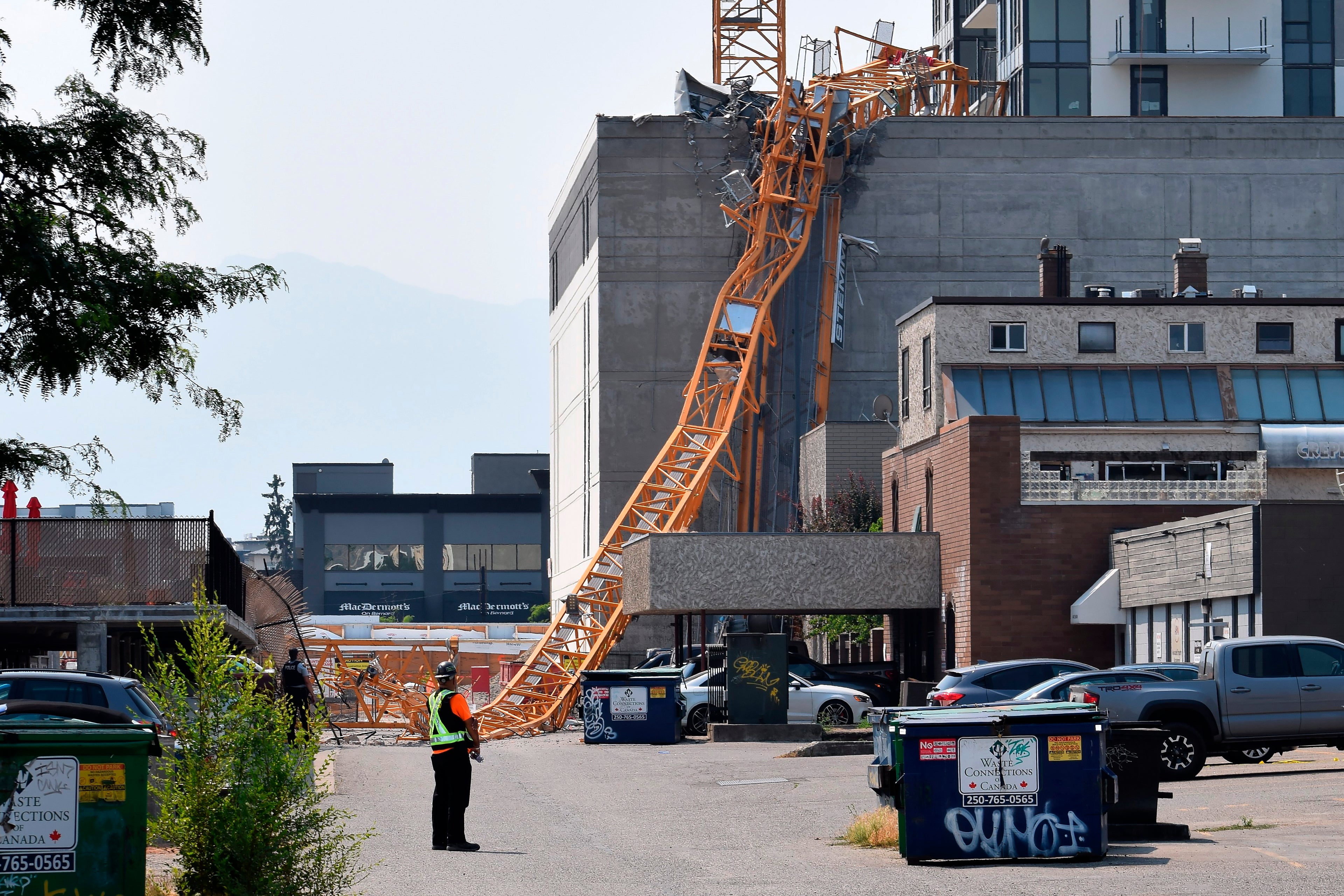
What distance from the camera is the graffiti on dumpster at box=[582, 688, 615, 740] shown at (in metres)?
36.8

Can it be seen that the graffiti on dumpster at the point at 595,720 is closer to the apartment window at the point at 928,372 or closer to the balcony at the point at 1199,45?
the apartment window at the point at 928,372

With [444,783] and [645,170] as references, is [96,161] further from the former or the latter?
[645,170]

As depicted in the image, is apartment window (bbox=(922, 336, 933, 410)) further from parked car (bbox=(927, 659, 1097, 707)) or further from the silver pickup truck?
the silver pickup truck

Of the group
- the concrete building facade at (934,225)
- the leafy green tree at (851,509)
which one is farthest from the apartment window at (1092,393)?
the concrete building facade at (934,225)

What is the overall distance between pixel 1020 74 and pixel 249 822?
275ft

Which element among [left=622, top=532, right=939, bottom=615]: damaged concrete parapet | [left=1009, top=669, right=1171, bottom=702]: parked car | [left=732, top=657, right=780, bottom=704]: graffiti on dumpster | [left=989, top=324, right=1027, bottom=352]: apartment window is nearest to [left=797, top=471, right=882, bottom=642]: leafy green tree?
[left=622, top=532, right=939, bottom=615]: damaged concrete parapet

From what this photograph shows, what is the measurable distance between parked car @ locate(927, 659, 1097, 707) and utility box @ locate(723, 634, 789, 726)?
24.4 ft

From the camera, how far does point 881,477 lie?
178ft

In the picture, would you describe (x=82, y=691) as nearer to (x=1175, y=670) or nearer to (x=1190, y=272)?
(x=1175, y=670)

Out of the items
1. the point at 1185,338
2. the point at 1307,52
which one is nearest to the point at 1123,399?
the point at 1185,338

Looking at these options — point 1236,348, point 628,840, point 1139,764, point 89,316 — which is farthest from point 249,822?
point 1236,348

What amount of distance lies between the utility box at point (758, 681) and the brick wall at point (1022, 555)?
7.04 meters

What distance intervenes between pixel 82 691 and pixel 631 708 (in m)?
17.9

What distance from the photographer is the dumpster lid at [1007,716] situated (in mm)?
14070
